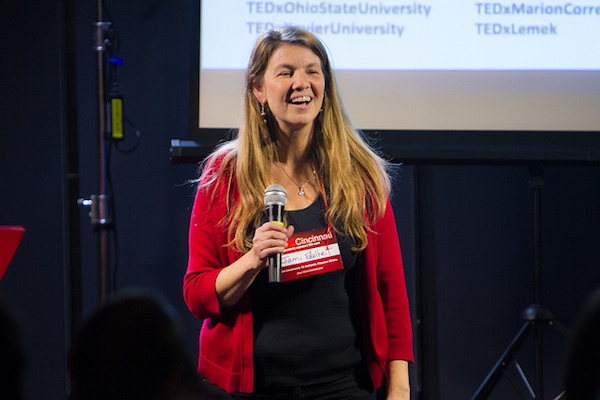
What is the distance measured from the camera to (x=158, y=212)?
379 centimetres

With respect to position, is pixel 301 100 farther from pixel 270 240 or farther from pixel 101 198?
pixel 101 198

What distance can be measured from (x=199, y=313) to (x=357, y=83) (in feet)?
5.35

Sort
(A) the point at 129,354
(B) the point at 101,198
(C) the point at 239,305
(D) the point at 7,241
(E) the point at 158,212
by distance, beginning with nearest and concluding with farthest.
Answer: (A) the point at 129,354, (D) the point at 7,241, (C) the point at 239,305, (B) the point at 101,198, (E) the point at 158,212

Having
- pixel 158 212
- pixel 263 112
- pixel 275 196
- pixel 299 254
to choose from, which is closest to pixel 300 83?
A: pixel 263 112

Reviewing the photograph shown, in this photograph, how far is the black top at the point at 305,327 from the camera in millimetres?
1949

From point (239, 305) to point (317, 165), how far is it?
1.57 feet

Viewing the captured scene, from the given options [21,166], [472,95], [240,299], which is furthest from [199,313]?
[21,166]

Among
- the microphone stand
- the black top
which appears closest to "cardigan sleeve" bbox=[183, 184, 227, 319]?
the black top

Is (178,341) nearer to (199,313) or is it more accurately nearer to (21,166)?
(199,313)

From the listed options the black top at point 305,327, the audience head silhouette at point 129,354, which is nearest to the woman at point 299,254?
the black top at point 305,327

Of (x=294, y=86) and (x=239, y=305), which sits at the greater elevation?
(x=294, y=86)

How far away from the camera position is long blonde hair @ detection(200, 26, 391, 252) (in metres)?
2.05

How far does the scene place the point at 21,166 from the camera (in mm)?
3781

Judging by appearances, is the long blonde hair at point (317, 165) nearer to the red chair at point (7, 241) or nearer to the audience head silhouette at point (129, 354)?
the red chair at point (7, 241)
